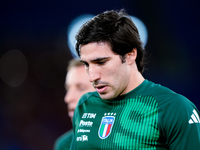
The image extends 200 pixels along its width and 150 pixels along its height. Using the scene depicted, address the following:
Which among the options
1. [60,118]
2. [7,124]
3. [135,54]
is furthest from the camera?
[60,118]

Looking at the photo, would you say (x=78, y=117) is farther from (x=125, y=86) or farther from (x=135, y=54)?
(x=135, y=54)

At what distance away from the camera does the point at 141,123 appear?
5.66 feet

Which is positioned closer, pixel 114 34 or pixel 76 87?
pixel 114 34

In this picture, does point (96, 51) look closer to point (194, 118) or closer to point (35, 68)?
point (194, 118)

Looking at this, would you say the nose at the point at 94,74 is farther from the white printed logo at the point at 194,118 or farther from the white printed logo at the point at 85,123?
the white printed logo at the point at 194,118

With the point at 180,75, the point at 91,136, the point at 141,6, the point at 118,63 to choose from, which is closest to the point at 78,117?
the point at 91,136

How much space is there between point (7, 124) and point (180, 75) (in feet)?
22.0

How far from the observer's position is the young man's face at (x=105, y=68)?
5.93ft

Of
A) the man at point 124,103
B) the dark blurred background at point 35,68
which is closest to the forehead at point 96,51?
the man at point 124,103

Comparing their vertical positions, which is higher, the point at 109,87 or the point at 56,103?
the point at 109,87

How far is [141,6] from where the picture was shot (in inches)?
317

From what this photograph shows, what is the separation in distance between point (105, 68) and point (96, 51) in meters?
0.14

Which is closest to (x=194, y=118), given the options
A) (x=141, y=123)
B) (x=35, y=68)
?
(x=141, y=123)

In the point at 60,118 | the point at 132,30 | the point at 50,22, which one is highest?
the point at 50,22
